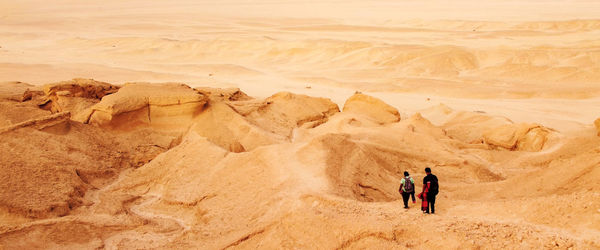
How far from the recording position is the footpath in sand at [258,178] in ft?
16.4

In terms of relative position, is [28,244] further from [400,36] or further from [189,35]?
[189,35]

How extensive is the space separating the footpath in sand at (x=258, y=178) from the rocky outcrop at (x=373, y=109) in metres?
0.64

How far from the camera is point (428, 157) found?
31.9 feet

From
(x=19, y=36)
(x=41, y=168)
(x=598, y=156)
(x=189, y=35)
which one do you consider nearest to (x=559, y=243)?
(x=598, y=156)

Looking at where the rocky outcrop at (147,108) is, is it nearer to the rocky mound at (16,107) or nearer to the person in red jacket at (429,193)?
the rocky mound at (16,107)

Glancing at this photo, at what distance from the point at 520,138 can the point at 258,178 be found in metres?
7.23

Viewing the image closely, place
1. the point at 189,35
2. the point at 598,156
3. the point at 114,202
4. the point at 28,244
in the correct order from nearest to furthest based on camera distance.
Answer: the point at 28,244 → the point at 114,202 → the point at 598,156 → the point at 189,35

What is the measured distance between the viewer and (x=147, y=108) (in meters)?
10.0

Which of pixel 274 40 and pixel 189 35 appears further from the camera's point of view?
pixel 189 35

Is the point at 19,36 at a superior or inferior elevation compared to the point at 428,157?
inferior

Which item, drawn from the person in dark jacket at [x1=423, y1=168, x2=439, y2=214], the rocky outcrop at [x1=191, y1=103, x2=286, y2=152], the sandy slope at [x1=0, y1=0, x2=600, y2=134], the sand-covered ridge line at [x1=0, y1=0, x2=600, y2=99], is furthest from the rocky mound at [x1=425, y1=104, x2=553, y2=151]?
the sand-covered ridge line at [x1=0, y1=0, x2=600, y2=99]

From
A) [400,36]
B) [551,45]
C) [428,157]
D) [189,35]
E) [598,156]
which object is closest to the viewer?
[598,156]

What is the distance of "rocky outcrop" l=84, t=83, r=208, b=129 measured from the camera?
9680 millimetres

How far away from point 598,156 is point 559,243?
366cm
